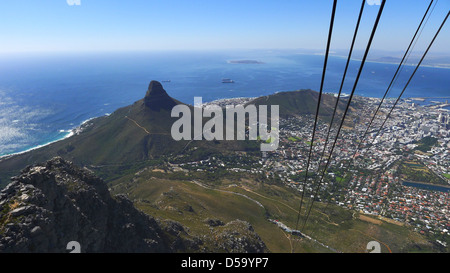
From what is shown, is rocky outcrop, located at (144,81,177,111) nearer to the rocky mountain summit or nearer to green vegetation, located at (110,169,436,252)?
→ green vegetation, located at (110,169,436,252)

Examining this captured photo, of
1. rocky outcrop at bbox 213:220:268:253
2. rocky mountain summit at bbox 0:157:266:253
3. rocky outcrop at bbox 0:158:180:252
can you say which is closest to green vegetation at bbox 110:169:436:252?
rocky outcrop at bbox 213:220:268:253

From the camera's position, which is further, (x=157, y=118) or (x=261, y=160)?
(x=157, y=118)

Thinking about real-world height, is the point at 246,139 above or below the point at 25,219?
below

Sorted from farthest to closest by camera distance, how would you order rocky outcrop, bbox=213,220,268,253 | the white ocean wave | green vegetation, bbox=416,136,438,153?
the white ocean wave → green vegetation, bbox=416,136,438,153 → rocky outcrop, bbox=213,220,268,253

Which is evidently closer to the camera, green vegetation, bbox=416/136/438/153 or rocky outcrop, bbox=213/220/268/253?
rocky outcrop, bbox=213/220/268/253

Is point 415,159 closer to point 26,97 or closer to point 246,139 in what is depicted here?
point 246,139

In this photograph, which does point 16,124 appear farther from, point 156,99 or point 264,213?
point 264,213

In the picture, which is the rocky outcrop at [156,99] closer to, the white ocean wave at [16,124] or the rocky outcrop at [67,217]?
the white ocean wave at [16,124]

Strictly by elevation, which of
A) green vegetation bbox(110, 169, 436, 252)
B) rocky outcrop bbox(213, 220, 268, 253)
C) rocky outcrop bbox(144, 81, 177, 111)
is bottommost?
green vegetation bbox(110, 169, 436, 252)
